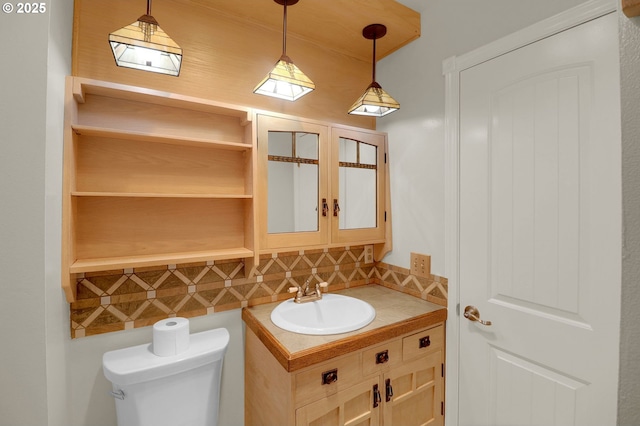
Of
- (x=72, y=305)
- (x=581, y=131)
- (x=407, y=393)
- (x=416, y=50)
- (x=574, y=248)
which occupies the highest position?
(x=416, y=50)

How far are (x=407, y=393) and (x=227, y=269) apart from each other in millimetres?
1135

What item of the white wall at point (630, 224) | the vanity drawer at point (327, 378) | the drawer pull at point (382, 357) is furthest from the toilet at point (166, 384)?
the white wall at point (630, 224)

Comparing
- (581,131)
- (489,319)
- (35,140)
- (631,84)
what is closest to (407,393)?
(489,319)

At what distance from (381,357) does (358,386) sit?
0.54 feet

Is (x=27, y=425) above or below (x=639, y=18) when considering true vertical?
below

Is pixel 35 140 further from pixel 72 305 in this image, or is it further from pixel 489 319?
pixel 489 319

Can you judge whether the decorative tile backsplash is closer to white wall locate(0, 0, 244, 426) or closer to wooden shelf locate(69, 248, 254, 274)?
wooden shelf locate(69, 248, 254, 274)

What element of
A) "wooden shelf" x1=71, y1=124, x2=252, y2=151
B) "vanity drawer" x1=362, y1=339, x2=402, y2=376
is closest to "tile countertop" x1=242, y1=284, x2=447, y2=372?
"vanity drawer" x1=362, y1=339, x2=402, y2=376

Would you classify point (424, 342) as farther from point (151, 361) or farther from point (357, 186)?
point (151, 361)

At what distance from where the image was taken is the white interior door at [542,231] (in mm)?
1078

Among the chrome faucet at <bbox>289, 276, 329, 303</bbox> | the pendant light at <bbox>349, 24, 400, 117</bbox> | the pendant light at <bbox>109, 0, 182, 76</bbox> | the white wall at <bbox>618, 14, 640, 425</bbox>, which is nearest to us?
the white wall at <bbox>618, 14, 640, 425</bbox>

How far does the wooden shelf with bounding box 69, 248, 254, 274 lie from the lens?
→ 1.17 m

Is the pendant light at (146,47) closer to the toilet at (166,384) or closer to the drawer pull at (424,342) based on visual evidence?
the toilet at (166,384)

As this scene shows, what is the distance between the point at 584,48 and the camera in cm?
112
